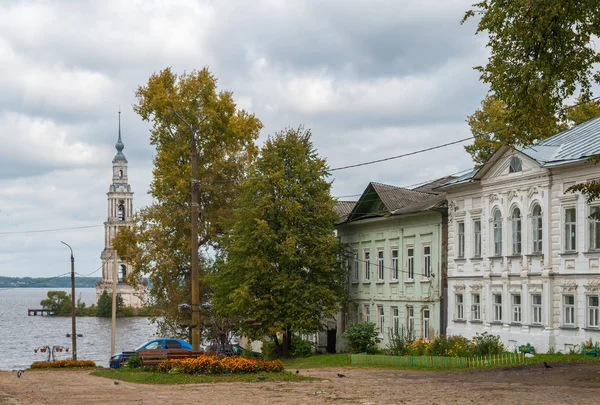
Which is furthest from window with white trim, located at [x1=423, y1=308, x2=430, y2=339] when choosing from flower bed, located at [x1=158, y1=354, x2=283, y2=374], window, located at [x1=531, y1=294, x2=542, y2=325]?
flower bed, located at [x1=158, y1=354, x2=283, y2=374]

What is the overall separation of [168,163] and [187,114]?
3249 millimetres

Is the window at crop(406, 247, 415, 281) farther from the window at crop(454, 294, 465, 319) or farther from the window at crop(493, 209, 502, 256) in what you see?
the window at crop(493, 209, 502, 256)

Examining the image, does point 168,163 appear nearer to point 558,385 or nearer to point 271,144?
point 271,144

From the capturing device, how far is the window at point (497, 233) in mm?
42875

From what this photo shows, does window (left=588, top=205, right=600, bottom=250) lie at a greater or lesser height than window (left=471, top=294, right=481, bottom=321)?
greater

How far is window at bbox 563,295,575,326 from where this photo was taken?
37750mm

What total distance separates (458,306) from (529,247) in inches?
277

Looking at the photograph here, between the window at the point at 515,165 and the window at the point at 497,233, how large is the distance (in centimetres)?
235

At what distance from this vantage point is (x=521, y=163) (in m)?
40.8

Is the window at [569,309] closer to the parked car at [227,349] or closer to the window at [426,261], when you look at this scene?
the window at [426,261]

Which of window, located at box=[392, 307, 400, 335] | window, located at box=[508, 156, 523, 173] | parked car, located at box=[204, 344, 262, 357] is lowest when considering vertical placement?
parked car, located at box=[204, 344, 262, 357]

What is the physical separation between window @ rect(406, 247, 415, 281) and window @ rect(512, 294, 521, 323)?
9460mm

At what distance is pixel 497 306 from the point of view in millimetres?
42938

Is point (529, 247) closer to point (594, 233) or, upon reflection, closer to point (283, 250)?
point (594, 233)
